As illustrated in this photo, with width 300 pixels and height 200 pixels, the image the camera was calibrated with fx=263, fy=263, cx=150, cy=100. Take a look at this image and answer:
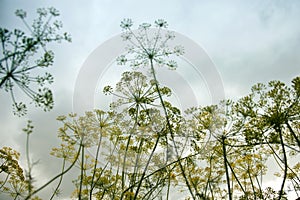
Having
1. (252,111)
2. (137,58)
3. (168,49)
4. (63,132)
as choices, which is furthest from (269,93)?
(63,132)

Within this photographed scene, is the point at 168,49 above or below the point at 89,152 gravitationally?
above

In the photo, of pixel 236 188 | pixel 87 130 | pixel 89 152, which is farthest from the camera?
pixel 236 188

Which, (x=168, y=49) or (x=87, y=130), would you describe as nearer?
(x=87, y=130)

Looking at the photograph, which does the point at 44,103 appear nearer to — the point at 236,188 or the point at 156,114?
the point at 156,114

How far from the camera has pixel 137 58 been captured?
12445mm

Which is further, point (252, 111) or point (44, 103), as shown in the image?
point (252, 111)

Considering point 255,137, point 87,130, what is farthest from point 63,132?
point 255,137

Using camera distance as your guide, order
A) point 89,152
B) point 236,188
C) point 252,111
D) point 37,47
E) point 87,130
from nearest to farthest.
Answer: point 37,47, point 87,130, point 252,111, point 89,152, point 236,188

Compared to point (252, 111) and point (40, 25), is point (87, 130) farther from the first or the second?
point (252, 111)

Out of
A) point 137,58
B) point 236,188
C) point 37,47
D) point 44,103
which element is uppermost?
point 137,58

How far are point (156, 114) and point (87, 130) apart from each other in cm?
335

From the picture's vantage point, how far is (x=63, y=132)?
463 inches

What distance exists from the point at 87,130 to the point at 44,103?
4.73 m

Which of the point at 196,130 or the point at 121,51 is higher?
the point at 121,51
